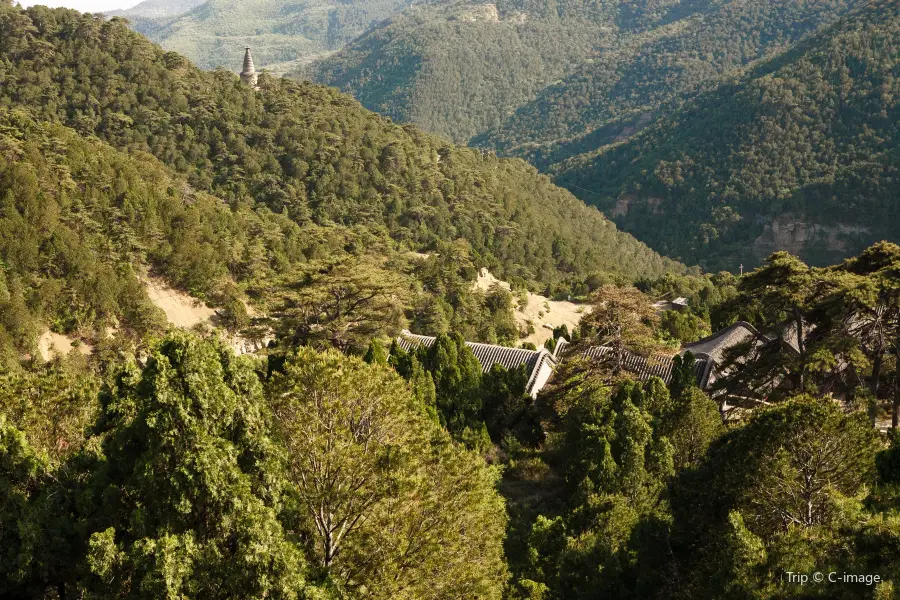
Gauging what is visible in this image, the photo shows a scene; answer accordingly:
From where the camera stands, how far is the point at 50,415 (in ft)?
41.8

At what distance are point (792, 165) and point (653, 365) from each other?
82.6m

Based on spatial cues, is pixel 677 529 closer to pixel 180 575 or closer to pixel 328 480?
pixel 328 480

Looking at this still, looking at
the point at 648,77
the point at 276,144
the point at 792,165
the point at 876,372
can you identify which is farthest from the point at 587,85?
the point at 876,372

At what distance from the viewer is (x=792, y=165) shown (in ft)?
309

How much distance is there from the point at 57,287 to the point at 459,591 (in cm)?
2459

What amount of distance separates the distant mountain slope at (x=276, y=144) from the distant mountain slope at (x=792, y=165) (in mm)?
31418

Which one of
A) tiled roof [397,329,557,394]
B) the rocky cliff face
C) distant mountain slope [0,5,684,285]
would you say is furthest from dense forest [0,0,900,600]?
the rocky cliff face

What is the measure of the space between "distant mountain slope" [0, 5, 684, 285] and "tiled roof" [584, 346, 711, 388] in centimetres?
3261

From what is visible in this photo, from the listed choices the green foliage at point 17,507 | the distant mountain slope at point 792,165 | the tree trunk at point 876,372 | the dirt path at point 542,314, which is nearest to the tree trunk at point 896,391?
the tree trunk at point 876,372

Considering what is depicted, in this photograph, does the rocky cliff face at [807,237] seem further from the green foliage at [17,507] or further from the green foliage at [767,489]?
the green foliage at [17,507]

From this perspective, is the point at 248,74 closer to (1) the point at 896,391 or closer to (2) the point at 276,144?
(2) the point at 276,144

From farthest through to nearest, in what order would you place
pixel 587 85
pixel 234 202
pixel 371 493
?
pixel 587 85 → pixel 234 202 → pixel 371 493

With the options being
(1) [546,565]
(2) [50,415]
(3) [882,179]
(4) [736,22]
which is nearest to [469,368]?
(1) [546,565]

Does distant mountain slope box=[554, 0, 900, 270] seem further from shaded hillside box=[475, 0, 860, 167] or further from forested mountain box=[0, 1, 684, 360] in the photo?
shaded hillside box=[475, 0, 860, 167]
